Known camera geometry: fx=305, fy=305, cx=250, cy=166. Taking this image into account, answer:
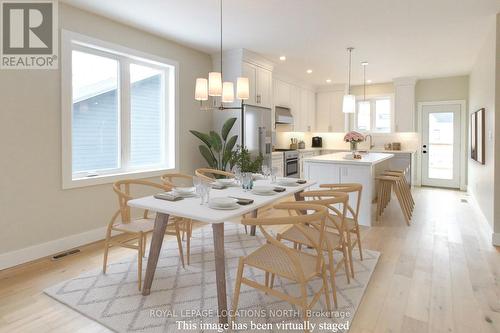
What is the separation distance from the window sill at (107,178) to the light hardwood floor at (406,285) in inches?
27.9

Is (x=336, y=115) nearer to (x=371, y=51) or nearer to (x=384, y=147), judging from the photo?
(x=384, y=147)

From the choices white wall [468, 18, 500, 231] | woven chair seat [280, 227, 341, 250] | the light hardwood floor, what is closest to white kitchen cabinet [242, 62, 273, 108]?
the light hardwood floor

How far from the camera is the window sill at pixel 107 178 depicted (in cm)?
334

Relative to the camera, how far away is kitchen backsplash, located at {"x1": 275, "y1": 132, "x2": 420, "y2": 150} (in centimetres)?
733

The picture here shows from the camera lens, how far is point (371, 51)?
4.96m

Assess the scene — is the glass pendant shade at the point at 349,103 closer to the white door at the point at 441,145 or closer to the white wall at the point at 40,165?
the white wall at the point at 40,165

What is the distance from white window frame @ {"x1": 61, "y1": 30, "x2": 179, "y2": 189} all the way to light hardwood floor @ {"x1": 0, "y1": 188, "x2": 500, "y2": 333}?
2.81 feet

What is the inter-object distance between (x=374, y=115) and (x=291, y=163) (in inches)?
119

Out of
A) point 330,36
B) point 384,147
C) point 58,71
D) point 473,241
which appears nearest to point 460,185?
point 384,147

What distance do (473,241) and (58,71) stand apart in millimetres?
4997

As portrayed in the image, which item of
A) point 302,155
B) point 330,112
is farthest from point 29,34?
point 330,112

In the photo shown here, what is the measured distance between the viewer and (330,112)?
809cm

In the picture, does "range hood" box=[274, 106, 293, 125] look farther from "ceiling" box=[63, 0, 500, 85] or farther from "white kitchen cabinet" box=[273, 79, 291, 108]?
"ceiling" box=[63, 0, 500, 85]

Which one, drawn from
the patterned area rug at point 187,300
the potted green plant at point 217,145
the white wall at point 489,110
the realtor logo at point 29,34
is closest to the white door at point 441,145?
the white wall at point 489,110
